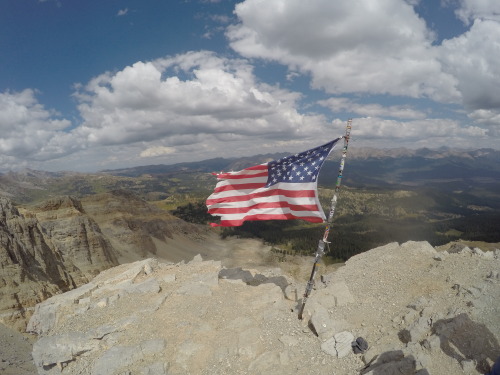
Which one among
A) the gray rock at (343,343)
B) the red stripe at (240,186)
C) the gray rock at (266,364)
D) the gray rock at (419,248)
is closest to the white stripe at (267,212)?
the red stripe at (240,186)

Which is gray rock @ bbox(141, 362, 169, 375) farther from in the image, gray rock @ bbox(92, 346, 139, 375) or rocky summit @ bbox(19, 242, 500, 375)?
gray rock @ bbox(92, 346, 139, 375)

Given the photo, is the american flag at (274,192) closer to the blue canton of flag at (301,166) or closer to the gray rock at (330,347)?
the blue canton of flag at (301,166)

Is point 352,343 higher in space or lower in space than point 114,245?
higher

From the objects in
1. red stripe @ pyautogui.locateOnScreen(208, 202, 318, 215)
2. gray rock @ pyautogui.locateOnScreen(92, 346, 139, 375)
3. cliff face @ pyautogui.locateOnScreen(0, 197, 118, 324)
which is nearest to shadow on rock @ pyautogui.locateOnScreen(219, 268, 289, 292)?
red stripe @ pyautogui.locateOnScreen(208, 202, 318, 215)

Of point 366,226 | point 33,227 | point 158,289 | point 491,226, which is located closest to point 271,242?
point 366,226

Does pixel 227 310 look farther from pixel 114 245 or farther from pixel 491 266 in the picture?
pixel 114 245

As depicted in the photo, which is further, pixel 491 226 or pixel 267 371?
pixel 491 226

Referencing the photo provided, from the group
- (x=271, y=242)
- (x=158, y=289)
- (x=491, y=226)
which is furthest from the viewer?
(x=491, y=226)
